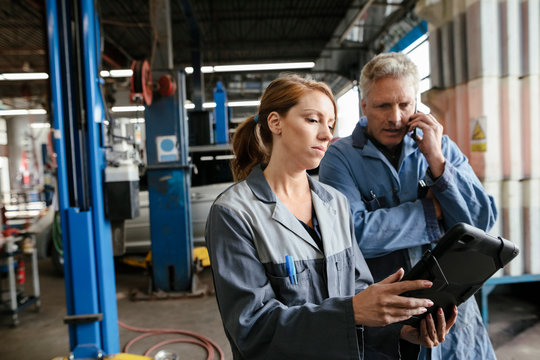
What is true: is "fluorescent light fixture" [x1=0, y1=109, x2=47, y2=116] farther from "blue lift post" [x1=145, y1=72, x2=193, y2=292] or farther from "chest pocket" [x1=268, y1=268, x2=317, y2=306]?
"chest pocket" [x1=268, y1=268, x2=317, y2=306]

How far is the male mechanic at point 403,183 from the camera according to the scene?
1352 millimetres

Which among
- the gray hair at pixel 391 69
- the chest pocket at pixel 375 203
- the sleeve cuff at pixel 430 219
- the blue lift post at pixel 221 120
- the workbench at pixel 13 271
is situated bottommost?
the workbench at pixel 13 271

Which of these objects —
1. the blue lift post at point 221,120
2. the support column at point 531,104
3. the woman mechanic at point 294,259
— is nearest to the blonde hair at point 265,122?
the woman mechanic at point 294,259

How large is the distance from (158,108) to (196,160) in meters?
2.36

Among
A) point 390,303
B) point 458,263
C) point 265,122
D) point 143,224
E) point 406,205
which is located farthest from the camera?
point 143,224

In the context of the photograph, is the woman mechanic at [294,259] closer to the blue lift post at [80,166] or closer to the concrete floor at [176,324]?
the blue lift post at [80,166]

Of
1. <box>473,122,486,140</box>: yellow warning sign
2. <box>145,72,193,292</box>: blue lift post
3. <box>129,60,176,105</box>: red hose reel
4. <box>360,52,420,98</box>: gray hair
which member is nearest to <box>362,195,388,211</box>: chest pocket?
<box>360,52,420,98</box>: gray hair

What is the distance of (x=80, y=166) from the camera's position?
236 cm

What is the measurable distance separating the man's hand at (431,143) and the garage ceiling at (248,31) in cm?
558

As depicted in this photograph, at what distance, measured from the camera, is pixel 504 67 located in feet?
8.02

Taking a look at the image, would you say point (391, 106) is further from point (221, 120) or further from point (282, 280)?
point (221, 120)

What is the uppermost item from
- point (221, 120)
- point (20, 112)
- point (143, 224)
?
point (20, 112)

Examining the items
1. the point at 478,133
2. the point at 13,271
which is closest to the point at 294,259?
the point at 478,133

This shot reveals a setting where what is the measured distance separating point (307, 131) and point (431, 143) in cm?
50
